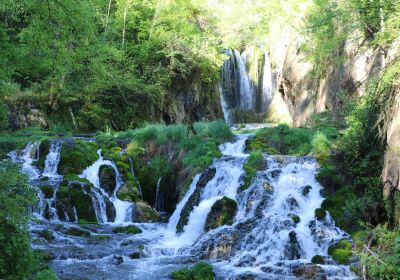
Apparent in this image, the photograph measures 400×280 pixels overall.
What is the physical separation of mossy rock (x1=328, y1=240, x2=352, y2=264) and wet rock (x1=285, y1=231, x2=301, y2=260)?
70 centimetres

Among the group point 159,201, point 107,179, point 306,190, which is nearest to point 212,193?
point 306,190

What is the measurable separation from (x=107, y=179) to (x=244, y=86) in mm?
17196

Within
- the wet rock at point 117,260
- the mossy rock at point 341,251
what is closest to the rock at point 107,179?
the wet rock at point 117,260

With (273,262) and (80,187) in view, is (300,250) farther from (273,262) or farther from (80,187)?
(80,187)

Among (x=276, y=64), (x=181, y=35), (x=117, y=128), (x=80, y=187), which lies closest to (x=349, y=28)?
(x=80, y=187)

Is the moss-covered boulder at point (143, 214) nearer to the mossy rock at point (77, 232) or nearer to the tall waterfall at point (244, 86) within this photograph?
the mossy rock at point (77, 232)

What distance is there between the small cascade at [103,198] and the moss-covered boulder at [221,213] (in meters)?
3.26

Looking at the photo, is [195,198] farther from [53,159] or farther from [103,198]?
[53,159]

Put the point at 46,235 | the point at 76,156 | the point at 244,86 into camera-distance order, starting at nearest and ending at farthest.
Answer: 1. the point at 46,235
2. the point at 76,156
3. the point at 244,86

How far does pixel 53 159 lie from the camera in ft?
48.1

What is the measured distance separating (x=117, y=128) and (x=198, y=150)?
7547 millimetres

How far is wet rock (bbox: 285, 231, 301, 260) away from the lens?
9086mm

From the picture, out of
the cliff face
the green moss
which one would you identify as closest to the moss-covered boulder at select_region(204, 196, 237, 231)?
the green moss

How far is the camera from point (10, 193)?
4738mm
